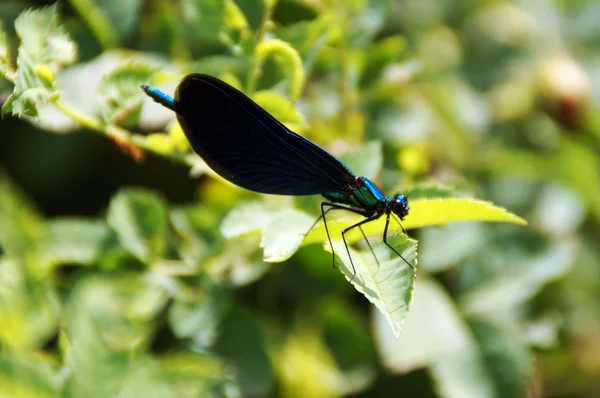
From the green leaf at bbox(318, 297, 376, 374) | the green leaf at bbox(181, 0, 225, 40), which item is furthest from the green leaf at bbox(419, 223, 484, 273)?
the green leaf at bbox(181, 0, 225, 40)

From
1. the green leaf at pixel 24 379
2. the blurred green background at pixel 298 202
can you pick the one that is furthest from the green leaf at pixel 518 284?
the green leaf at pixel 24 379

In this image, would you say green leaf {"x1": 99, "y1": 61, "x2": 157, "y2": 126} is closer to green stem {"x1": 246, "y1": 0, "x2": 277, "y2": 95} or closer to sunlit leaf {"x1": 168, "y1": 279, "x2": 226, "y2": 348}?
green stem {"x1": 246, "y1": 0, "x2": 277, "y2": 95}

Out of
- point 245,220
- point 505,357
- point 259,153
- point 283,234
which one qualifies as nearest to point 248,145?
point 259,153

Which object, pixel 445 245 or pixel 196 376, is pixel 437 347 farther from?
pixel 196 376

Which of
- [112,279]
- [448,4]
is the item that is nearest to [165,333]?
[112,279]

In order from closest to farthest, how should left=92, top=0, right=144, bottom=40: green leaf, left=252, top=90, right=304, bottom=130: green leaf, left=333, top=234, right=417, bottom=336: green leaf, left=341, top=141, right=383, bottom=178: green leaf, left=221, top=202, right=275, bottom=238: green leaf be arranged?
left=333, top=234, right=417, bottom=336: green leaf, left=221, top=202, right=275, bottom=238: green leaf, left=252, top=90, right=304, bottom=130: green leaf, left=341, top=141, right=383, bottom=178: green leaf, left=92, top=0, right=144, bottom=40: green leaf

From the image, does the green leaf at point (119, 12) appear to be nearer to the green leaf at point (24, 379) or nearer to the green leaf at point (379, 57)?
the green leaf at point (379, 57)

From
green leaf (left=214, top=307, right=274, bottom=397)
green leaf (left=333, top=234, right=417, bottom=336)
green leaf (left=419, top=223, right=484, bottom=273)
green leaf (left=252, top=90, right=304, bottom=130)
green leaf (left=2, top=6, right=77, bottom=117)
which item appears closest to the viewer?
green leaf (left=333, top=234, right=417, bottom=336)
